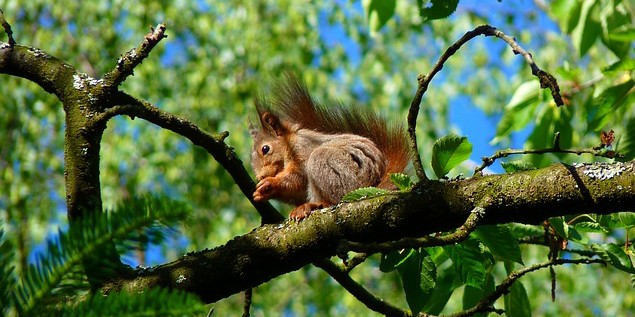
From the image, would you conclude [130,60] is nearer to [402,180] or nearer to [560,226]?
[402,180]

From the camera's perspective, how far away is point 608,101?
2307mm

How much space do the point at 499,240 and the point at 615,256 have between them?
0.87ft

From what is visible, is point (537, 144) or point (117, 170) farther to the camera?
point (117, 170)

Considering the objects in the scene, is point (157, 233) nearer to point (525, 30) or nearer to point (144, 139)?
point (144, 139)

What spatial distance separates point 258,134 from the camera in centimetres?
367

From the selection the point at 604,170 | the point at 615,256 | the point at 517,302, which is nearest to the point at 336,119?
the point at 517,302

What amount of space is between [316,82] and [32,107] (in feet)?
9.15

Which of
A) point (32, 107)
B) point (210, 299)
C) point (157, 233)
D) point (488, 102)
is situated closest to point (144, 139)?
point (32, 107)

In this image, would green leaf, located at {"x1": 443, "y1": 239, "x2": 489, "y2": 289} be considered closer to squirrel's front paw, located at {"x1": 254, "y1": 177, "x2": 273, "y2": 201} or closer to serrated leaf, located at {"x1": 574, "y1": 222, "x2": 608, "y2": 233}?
serrated leaf, located at {"x1": 574, "y1": 222, "x2": 608, "y2": 233}

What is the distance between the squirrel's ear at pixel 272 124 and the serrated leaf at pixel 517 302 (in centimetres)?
165

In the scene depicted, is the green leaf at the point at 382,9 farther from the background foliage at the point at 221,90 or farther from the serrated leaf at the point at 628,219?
the background foliage at the point at 221,90

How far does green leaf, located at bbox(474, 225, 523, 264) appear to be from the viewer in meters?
1.73

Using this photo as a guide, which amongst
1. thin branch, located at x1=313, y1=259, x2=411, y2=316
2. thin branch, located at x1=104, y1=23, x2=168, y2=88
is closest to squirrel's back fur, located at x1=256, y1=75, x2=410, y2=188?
thin branch, located at x1=313, y1=259, x2=411, y2=316

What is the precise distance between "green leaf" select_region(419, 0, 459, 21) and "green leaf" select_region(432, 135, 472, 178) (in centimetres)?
33
